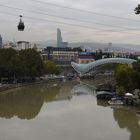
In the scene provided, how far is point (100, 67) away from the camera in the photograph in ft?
265

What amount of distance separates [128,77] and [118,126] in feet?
26.6

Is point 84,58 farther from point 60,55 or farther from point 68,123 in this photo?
point 68,123

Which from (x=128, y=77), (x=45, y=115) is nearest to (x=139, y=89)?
(x=128, y=77)

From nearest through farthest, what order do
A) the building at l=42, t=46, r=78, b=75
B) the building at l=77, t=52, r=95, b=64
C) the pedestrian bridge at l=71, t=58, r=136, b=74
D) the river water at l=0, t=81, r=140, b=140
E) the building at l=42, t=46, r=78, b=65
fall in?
the river water at l=0, t=81, r=140, b=140
the pedestrian bridge at l=71, t=58, r=136, b=74
the building at l=42, t=46, r=78, b=75
the building at l=42, t=46, r=78, b=65
the building at l=77, t=52, r=95, b=64

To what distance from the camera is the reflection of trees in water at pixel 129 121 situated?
16450mm

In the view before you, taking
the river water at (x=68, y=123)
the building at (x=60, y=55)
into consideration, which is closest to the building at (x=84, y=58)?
the building at (x=60, y=55)

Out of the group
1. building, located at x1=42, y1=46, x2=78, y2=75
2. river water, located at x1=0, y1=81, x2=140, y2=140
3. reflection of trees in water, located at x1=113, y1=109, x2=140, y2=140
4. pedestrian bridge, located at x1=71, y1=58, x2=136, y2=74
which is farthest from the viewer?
building, located at x1=42, y1=46, x2=78, y2=75

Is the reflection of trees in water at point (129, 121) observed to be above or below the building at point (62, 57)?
above

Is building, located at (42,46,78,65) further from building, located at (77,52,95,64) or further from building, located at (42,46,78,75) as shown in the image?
building, located at (77,52,95,64)

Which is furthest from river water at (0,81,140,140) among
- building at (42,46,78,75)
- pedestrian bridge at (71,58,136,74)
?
building at (42,46,78,75)

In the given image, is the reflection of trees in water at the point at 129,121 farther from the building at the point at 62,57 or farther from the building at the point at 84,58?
the building at the point at 84,58

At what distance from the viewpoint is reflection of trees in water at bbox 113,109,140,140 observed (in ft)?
54.0

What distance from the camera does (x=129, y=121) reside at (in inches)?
758

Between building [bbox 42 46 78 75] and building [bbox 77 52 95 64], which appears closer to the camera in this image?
building [bbox 42 46 78 75]
